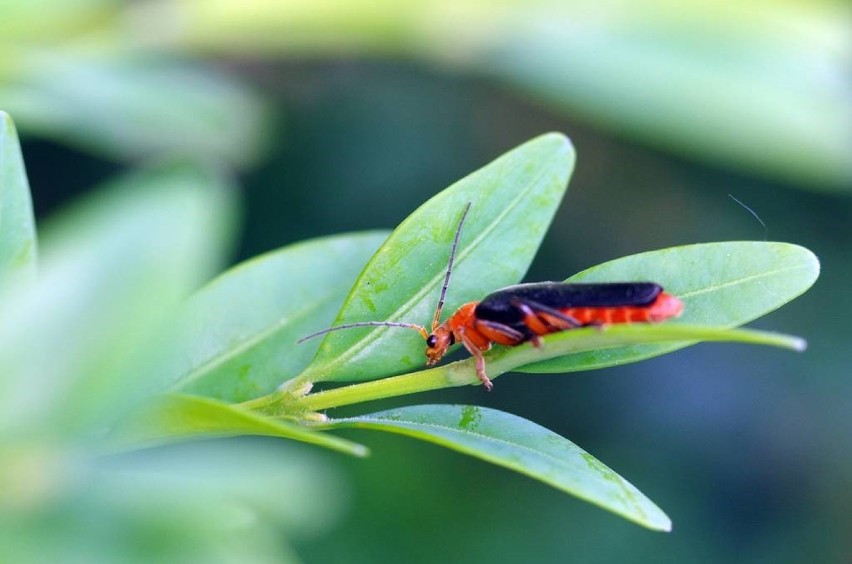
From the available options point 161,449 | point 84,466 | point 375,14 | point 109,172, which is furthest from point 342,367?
point 109,172

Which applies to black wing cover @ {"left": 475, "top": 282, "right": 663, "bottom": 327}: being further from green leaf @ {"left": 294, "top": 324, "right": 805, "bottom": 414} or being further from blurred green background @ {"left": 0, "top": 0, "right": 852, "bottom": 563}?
blurred green background @ {"left": 0, "top": 0, "right": 852, "bottom": 563}

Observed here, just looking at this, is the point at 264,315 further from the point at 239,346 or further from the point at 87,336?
the point at 87,336

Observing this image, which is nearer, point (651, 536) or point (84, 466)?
point (84, 466)

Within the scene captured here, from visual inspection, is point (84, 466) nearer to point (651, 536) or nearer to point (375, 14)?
point (375, 14)

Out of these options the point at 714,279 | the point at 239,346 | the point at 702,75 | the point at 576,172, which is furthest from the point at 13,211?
the point at 576,172

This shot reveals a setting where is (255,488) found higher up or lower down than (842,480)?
higher up

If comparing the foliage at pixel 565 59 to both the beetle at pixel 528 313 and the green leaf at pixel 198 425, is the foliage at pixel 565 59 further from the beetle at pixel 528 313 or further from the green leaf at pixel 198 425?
the green leaf at pixel 198 425

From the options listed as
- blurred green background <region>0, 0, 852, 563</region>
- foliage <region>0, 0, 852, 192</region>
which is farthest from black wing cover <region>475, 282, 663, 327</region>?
foliage <region>0, 0, 852, 192</region>
